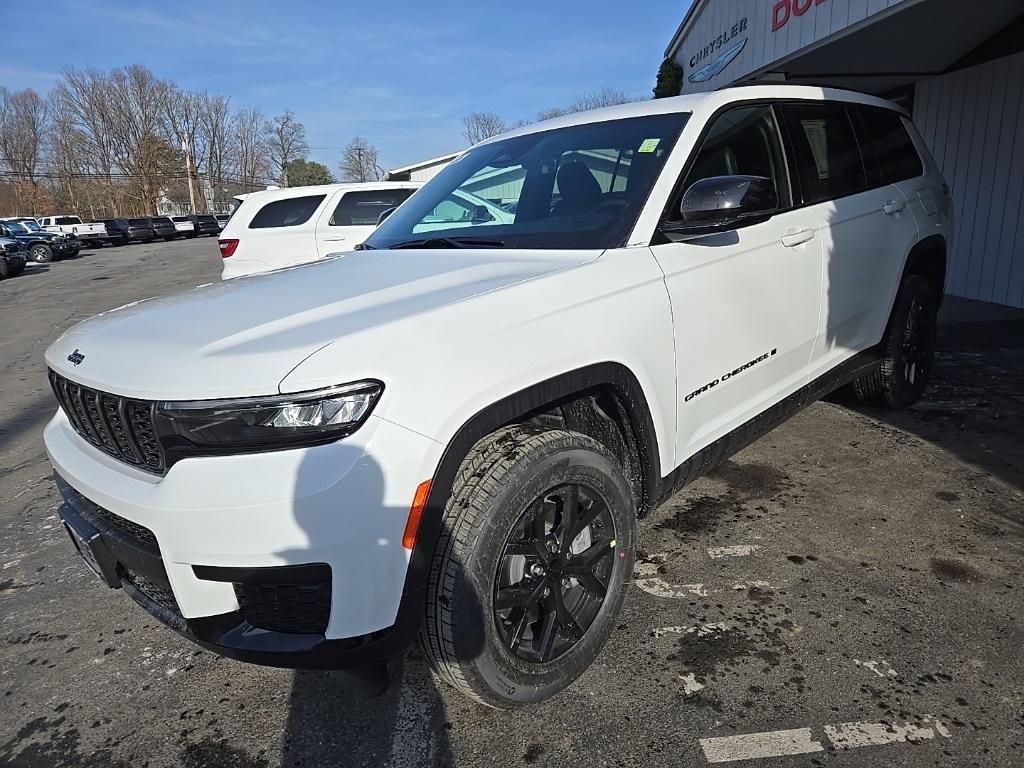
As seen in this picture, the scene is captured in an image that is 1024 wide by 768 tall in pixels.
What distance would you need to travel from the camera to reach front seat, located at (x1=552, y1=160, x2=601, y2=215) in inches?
104

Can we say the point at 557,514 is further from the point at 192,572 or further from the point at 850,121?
the point at 850,121

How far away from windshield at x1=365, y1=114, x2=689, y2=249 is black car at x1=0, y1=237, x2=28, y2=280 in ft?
79.8

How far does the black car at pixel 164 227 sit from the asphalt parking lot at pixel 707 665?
48591 mm

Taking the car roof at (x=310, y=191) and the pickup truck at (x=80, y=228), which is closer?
the car roof at (x=310, y=191)

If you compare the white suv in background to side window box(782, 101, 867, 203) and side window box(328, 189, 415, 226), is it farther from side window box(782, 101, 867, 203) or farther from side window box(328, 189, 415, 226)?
side window box(782, 101, 867, 203)

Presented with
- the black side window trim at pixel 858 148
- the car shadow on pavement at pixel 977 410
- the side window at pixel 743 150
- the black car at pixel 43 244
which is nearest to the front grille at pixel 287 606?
the side window at pixel 743 150

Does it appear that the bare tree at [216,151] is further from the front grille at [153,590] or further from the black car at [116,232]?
the front grille at [153,590]

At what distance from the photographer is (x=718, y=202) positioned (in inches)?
90.7

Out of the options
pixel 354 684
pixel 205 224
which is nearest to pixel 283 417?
pixel 354 684

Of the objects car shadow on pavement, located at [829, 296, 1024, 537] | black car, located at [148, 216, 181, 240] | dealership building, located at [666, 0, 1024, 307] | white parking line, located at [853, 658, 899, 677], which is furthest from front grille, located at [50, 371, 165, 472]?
black car, located at [148, 216, 181, 240]

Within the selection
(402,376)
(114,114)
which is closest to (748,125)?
(402,376)

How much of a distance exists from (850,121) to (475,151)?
2070 millimetres

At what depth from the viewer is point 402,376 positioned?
163 cm

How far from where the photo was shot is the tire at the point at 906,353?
13.2 ft
